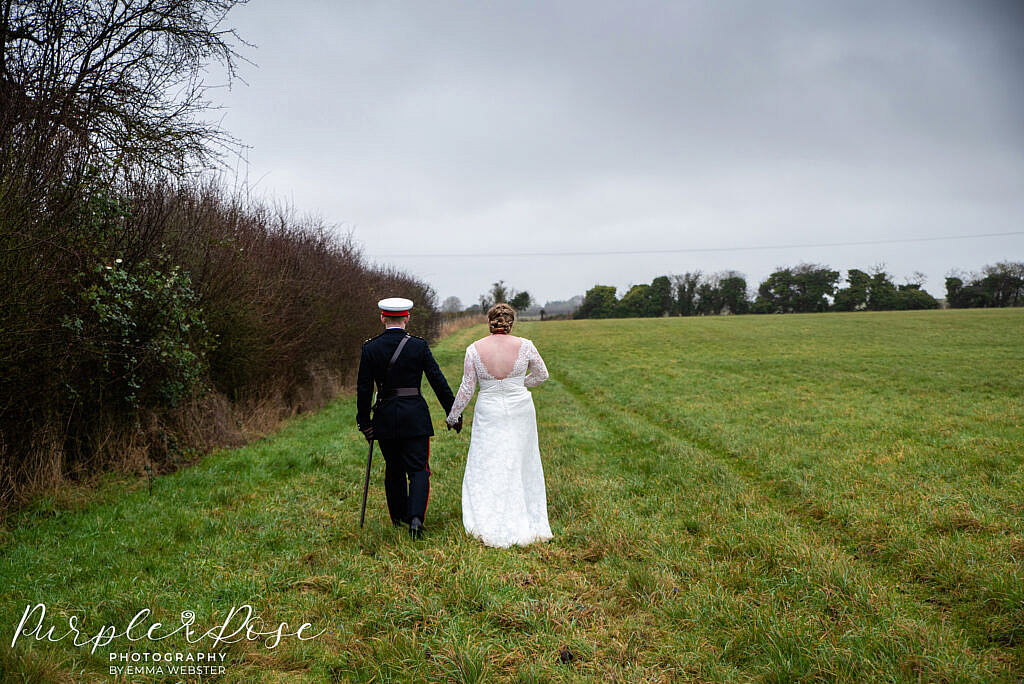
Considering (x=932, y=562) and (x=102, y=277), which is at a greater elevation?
(x=102, y=277)

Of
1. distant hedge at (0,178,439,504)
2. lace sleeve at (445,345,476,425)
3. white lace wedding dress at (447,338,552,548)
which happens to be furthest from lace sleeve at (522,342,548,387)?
distant hedge at (0,178,439,504)

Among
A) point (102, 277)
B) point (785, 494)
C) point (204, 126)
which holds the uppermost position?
point (204, 126)

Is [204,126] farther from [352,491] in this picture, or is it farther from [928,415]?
[928,415]

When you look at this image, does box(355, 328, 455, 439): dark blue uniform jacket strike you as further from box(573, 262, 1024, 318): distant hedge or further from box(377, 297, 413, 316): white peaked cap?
box(573, 262, 1024, 318): distant hedge

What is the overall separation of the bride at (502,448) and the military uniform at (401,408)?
1.22ft

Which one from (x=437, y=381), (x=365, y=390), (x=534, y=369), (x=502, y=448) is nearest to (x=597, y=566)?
(x=502, y=448)

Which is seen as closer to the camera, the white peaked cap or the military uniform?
the military uniform

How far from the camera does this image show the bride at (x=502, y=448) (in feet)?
16.3

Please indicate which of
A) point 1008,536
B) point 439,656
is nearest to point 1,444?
point 439,656

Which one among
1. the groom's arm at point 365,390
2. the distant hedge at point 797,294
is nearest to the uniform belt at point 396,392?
the groom's arm at point 365,390

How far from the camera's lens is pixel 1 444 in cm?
554

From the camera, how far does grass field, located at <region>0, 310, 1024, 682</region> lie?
10.6 ft

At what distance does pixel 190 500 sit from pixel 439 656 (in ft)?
15.1

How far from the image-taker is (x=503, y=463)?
16.5 feet
